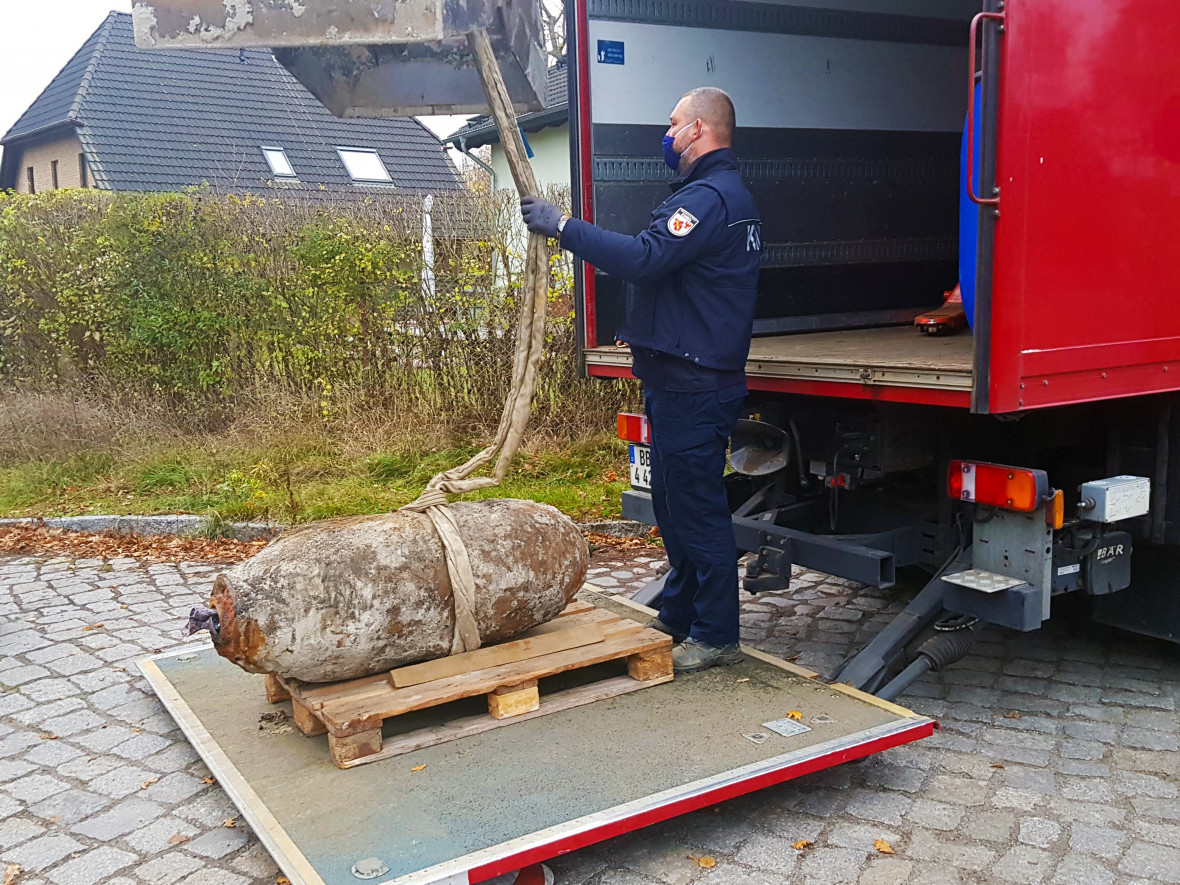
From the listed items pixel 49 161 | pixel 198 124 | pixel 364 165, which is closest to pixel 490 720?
pixel 198 124

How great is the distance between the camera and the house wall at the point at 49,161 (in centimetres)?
2038

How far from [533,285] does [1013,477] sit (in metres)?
1.70

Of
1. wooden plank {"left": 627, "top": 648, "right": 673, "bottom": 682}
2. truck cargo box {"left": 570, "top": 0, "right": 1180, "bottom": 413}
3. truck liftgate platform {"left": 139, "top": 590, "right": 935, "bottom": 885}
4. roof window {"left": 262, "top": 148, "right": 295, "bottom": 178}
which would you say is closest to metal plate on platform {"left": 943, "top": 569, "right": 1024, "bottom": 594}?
truck liftgate platform {"left": 139, "top": 590, "right": 935, "bottom": 885}

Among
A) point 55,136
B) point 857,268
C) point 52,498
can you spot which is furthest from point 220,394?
point 55,136

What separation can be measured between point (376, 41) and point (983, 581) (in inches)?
99.7

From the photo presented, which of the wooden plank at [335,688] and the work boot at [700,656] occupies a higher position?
the wooden plank at [335,688]

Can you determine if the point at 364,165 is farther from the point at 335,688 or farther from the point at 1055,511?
the point at 1055,511

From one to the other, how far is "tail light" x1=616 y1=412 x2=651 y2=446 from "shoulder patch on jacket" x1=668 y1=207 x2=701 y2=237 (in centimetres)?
106

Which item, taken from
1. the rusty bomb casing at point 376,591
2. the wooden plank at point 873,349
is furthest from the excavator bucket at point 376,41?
the rusty bomb casing at point 376,591

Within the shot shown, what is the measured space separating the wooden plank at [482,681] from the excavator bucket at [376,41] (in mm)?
1961

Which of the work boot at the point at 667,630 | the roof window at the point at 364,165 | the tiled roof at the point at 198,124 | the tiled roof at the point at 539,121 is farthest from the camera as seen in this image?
the roof window at the point at 364,165

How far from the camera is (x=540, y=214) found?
346 centimetres

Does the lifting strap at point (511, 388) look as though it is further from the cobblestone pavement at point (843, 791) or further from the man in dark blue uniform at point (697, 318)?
the cobblestone pavement at point (843, 791)

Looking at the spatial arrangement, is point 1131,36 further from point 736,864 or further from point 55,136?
point 55,136
